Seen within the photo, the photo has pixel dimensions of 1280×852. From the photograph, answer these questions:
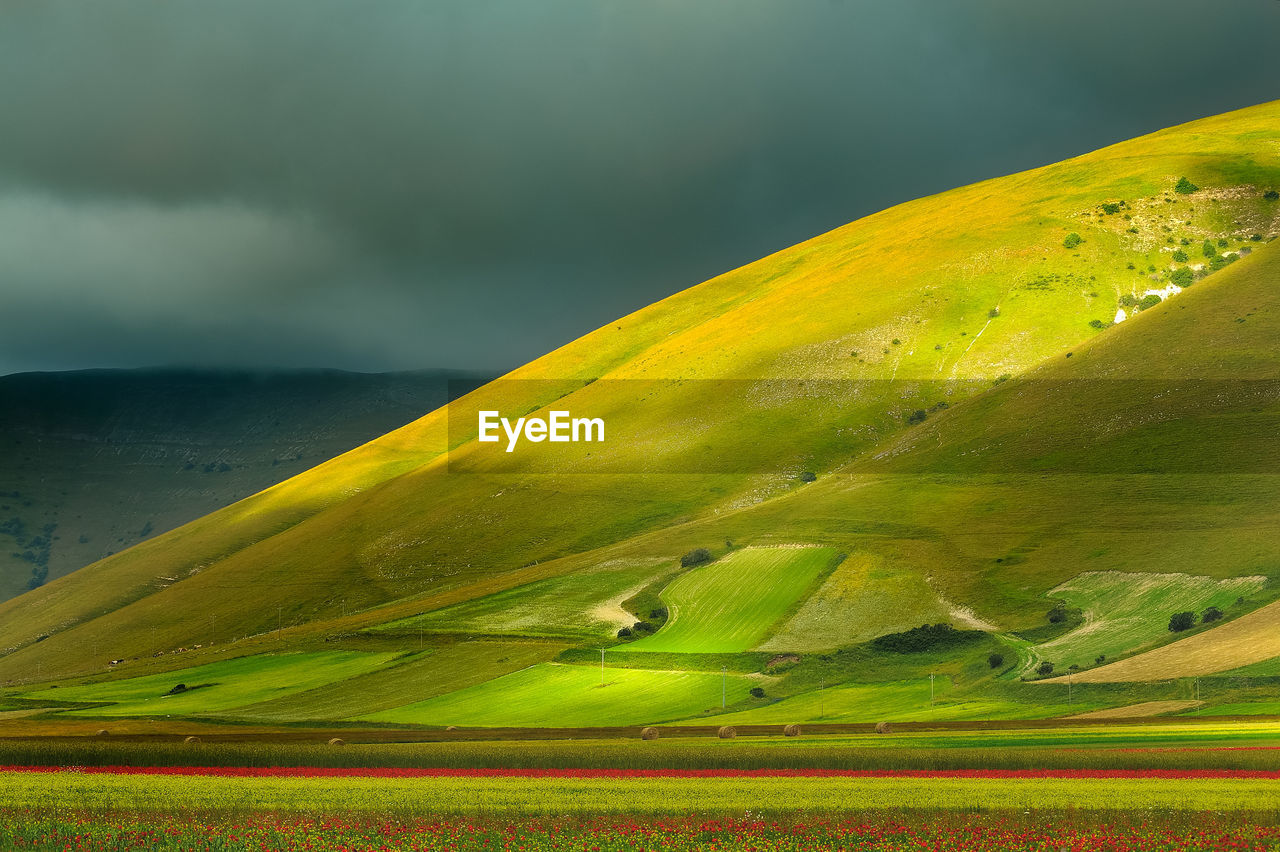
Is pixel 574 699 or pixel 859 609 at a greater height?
pixel 859 609

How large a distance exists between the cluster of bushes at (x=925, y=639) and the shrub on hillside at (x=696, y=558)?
4049 cm

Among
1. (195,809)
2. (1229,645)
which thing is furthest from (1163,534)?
(195,809)

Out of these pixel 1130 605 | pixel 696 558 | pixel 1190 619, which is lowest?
pixel 1190 619

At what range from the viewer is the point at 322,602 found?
648 ft

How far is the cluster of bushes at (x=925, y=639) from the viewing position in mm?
108812

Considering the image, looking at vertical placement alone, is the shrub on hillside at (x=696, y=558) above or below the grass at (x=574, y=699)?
above

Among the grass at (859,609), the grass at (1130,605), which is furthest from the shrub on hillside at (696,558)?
the grass at (1130,605)

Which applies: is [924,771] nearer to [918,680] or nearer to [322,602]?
[918,680]

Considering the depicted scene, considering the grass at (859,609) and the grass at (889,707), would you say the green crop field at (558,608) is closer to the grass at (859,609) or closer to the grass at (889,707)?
the grass at (859,609)

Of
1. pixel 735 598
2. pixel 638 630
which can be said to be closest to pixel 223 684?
pixel 638 630

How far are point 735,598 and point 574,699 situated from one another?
1341 inches

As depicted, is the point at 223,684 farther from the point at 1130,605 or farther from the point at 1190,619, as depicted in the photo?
the point at 1190,619

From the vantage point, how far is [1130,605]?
352ft

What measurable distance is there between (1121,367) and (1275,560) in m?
65.3
